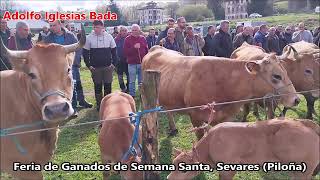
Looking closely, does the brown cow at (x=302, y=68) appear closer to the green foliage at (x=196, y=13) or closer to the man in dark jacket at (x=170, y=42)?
the man in dark jacket at (x=170, y=42)

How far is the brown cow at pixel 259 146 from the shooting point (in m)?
4.04

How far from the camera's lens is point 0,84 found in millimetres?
4004

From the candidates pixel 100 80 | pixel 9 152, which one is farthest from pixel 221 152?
pixel 100 80

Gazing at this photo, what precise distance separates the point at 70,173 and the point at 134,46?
15.5 feet

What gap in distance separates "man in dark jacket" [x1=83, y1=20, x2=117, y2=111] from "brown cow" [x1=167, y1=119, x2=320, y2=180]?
15.8 feet

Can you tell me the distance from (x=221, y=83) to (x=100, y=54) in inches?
145

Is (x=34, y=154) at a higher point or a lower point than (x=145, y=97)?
lower

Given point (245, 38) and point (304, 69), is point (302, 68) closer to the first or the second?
point (304, 69)

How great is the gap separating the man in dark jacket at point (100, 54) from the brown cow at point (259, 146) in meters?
4.82

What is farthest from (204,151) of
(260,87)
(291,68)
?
(291,68)

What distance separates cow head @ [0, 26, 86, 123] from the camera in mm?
3656

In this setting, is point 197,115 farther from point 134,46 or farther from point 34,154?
point 134,46

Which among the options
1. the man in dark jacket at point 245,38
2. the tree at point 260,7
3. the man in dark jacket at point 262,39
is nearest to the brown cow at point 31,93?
the man in dark jacket at point 245,38

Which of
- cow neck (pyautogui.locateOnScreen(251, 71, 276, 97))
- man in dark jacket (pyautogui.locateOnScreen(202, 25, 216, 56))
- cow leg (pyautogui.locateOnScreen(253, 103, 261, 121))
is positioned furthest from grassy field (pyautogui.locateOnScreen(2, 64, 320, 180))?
man in dark jacket (pyautogui.locateOnScreen(202, 25, 216, 56))
